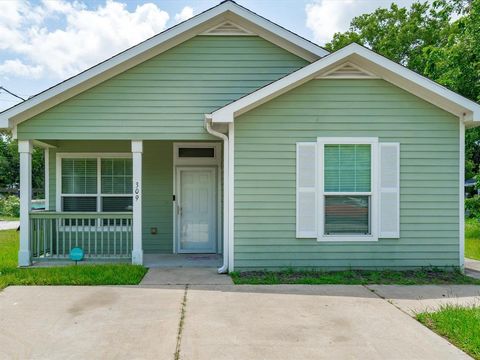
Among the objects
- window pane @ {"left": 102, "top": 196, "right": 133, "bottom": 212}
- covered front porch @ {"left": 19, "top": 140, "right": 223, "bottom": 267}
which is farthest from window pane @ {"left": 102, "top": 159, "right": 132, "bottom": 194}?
window pane @ {"left": 102, "top": 196, "right": 133, "bottom": 212}

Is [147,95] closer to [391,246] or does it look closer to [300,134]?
[300,134]

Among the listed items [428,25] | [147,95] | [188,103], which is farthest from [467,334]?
[428,25]

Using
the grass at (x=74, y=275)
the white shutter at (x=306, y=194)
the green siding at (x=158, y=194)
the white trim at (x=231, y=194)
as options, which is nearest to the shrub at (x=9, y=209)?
the green siding at (x=158, y=194)

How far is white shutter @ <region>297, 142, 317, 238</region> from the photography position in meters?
7.24

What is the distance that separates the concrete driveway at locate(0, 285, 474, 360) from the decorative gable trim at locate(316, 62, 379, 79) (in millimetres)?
3719

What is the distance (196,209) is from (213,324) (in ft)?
16.4

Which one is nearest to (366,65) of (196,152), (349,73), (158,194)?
(349,73)

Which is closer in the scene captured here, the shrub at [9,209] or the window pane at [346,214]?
the window pane at [346,214]

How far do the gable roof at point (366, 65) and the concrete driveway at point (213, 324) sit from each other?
302 cm

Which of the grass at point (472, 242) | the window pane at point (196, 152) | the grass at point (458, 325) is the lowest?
the grass at point (472, 242)

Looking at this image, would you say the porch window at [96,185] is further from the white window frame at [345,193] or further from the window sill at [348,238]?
the window sill at [348,238]

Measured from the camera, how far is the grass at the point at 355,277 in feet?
21.9

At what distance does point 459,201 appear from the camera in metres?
7.41

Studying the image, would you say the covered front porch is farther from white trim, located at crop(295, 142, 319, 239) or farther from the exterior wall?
white trim, located at crop(295, 142, 319, 239)
